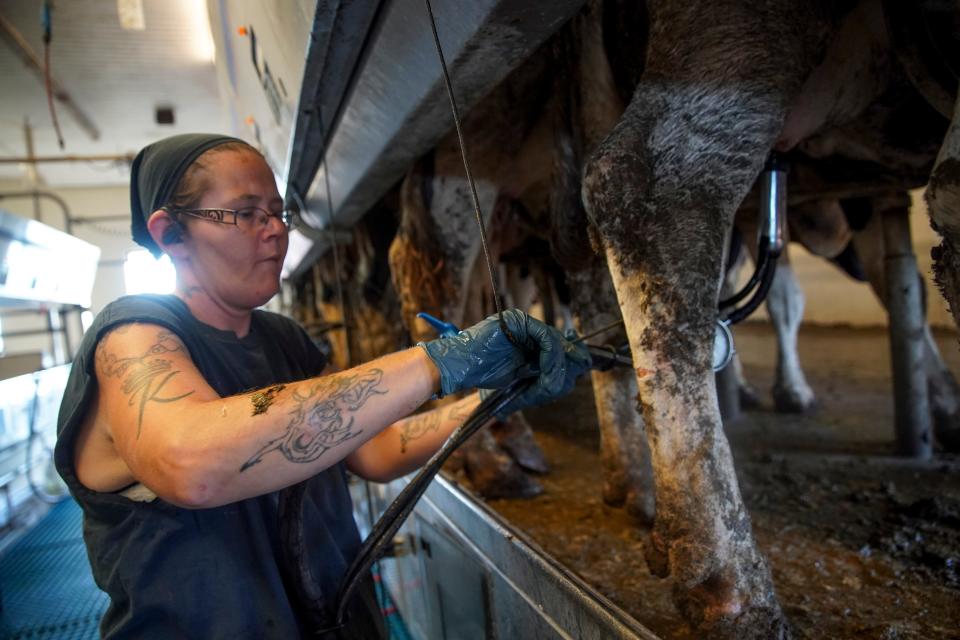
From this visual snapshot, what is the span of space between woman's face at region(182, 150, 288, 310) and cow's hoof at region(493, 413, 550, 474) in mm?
1964

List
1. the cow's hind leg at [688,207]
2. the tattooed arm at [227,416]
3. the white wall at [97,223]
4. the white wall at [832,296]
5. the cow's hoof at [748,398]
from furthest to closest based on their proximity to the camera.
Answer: the white wall at [97,223], the white wall at [832,296], the cow's hoof at [748,398], the cow's hind leg at [688,207], the tattooed arm at [227,416]

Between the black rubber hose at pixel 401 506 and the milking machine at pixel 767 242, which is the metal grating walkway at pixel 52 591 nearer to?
the black rubber hose at pixel 401 506

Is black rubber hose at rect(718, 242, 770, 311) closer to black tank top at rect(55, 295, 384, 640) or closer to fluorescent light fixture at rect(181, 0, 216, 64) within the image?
black tank top at rect(55, 295, 384, 640)

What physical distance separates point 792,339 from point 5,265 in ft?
17.3

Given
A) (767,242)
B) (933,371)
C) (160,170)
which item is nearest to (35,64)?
(160,170)

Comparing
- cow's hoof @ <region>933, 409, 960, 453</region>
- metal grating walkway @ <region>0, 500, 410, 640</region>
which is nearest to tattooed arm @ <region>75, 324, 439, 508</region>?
metal grating walkway @ <region>0, 500, 410, 640</region>

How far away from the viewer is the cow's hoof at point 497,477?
2.60 meters

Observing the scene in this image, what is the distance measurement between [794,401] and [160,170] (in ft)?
13.9

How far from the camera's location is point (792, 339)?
4383 millimetres

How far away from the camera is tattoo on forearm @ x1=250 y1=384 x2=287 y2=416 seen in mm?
904

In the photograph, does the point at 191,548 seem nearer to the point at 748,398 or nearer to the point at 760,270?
the point at 760,270

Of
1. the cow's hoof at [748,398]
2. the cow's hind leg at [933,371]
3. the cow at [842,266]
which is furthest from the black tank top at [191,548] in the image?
the cow's hoof at [748,398]

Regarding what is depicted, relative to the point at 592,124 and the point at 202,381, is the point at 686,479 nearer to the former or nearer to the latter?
the point at 202,381

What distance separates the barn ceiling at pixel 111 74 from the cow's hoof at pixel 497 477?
3638mm
